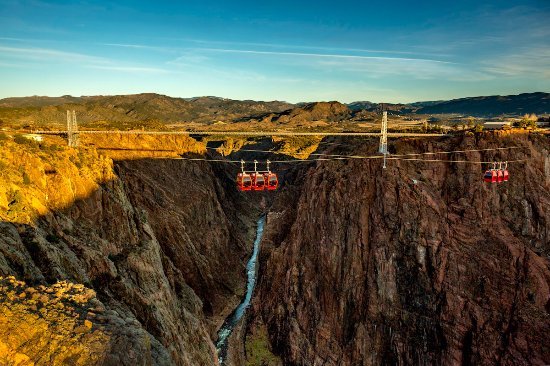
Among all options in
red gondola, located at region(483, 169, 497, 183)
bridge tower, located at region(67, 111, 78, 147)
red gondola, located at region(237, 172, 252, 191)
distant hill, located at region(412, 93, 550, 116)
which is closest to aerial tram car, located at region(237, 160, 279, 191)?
red gondola, located at region(237, 172, 252, 191)

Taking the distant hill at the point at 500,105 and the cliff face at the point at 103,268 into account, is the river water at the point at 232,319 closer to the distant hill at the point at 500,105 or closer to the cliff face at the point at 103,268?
the cliff face at the point at 103,268

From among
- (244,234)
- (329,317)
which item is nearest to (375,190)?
(329,317)

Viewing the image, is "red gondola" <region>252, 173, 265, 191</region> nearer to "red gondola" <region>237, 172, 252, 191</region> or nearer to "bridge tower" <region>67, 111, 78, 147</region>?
"red gondola" <region>237, 172, 252, 191</region>

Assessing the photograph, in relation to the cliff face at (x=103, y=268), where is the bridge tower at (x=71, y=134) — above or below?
above

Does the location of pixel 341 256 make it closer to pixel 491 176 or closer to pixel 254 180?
pixel 254 180

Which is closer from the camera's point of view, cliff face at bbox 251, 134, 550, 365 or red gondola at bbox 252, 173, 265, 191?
cliff face at bbox 251, 134, 550, 365

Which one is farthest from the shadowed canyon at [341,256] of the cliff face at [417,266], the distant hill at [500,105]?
the distant hill at [500,105]
